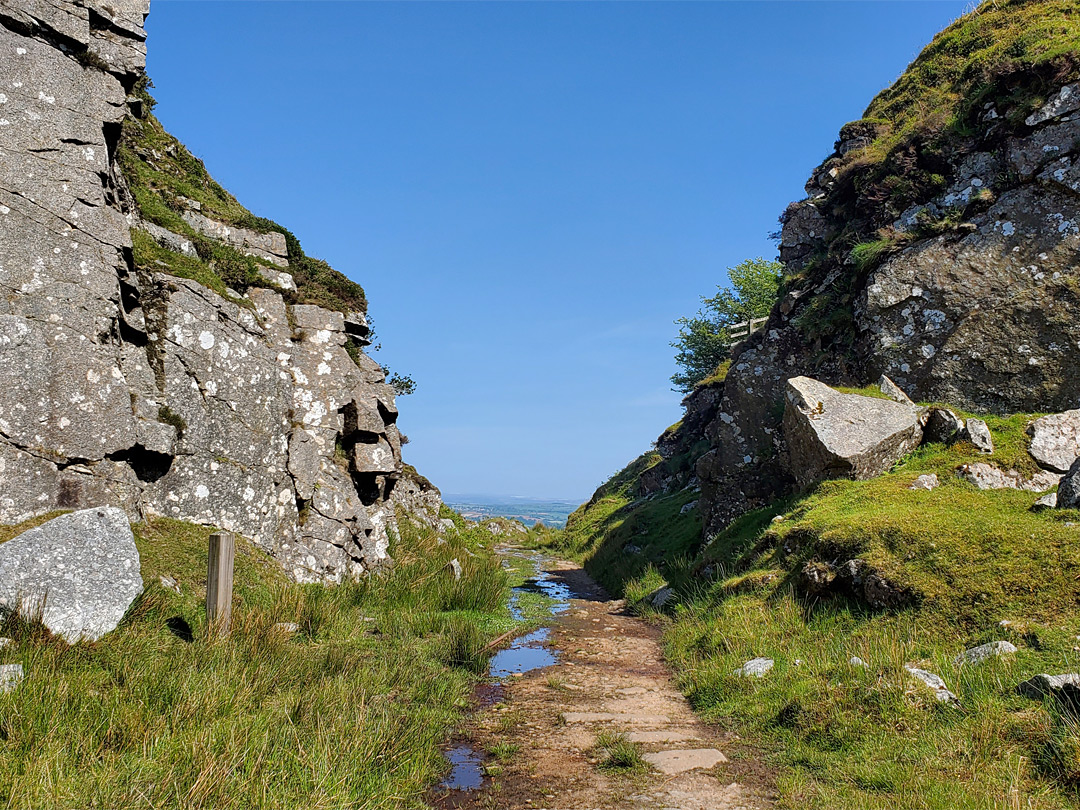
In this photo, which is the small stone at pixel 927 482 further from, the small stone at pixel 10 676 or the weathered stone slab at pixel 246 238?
the weathered stone slab at pixel 246 238

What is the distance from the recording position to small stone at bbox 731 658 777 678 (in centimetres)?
782

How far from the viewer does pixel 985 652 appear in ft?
20.6

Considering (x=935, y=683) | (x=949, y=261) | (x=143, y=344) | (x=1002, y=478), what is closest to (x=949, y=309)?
(x=949, y=261)

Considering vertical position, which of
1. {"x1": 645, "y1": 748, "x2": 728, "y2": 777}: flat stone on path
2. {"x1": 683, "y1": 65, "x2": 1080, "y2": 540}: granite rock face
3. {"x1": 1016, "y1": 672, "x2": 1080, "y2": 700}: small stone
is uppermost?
{"x1": 683, "y1": 65, "x2": 1080, "y2": 540}: granite rock face

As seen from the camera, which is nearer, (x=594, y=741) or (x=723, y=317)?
(x=594, y=741)

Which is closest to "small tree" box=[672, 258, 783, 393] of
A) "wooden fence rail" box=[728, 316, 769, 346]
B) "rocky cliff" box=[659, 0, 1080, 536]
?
"wooden fence rail" box=[728, 316, 769, 346]

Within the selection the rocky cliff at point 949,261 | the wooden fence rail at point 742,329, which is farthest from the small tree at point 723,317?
the rocky cliff at point 949,261

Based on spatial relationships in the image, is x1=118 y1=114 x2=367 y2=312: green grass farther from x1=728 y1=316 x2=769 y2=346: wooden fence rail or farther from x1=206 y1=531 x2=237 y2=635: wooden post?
x1=728 y1=316 x2=769 y2=346: wooden fence rail

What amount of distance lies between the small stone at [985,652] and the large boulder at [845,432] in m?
5.42

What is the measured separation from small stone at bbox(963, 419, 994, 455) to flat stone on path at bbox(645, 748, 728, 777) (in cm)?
809

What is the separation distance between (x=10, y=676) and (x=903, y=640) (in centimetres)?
884

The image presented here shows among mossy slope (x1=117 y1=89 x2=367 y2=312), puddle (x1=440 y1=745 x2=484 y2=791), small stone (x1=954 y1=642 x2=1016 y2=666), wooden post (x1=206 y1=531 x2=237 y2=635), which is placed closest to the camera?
puddle (x1=440 y1=745 x2=484 y2=791)

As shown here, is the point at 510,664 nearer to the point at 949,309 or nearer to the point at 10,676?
the point at 10,676

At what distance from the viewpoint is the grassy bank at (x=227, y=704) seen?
4152 millimetres
